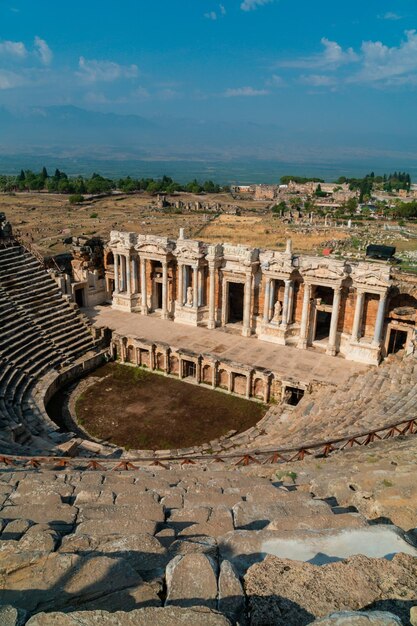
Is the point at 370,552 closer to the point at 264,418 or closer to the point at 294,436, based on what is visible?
the point at 294,436

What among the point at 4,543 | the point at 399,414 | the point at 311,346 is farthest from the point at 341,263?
the point at 4,543

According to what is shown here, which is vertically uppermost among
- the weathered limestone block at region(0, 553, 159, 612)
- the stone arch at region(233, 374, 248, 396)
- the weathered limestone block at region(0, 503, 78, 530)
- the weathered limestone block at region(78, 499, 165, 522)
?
the weathered limestone block at region(0, 553, 159, 612)

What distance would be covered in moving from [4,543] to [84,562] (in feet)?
4.62

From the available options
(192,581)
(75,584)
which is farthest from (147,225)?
(192,581)

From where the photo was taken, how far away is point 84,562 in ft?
15.6

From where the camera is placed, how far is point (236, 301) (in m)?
32.2

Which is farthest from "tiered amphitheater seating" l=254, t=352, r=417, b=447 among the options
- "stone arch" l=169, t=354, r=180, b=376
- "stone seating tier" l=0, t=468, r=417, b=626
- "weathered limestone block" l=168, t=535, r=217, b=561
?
"weathered limestone block" l=168, t=535, r=217, b=561

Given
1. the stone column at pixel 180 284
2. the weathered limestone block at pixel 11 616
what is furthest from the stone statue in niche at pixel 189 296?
the weathered limestone block at pixel 11 616

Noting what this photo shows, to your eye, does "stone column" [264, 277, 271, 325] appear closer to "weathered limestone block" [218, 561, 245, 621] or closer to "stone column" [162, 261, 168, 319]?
"stone column" [162, 261, 168, 319]

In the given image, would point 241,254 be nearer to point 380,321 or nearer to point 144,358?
point 144,358

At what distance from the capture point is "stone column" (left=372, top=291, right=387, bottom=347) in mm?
24500

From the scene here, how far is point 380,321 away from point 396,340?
196cm

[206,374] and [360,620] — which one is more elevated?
[360,620]

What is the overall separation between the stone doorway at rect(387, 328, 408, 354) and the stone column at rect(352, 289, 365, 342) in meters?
1.90
